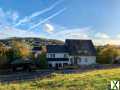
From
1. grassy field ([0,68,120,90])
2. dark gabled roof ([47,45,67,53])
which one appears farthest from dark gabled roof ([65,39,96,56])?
grassy field ([0,68,120,90])

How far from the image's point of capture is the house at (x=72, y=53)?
252 ft

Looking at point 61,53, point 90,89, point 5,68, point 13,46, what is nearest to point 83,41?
point 61,53

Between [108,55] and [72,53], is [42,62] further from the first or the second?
[108,55]

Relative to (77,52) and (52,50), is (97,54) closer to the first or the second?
(77,52)

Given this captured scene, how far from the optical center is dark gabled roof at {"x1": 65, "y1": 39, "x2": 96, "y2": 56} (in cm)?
8057

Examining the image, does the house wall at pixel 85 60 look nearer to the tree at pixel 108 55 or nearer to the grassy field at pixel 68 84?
the tree at pixel 108 55

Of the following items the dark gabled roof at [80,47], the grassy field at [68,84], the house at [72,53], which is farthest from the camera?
the dark gabled roof at [80,47]

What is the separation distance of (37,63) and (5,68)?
21.2 feet

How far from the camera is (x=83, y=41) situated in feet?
276

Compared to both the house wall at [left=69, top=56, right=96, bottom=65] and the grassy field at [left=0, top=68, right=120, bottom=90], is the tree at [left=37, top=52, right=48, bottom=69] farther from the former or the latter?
the grassy field at [left=0, top=68, right=120, bottom=90]

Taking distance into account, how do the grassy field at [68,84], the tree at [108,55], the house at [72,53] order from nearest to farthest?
the grassy field at [68,84]
the tree at [108,55]
the house at [72,53]

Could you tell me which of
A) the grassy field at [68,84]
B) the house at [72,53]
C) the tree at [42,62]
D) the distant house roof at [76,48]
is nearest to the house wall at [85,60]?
the house at [72,53]

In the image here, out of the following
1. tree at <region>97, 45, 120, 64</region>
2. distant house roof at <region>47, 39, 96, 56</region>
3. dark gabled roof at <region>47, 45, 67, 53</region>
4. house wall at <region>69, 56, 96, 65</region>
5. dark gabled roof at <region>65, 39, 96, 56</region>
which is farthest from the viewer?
dark gabled roof at <region>65, 39, 96, 56</region>

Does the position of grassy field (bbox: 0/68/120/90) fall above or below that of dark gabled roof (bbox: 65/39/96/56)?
below
